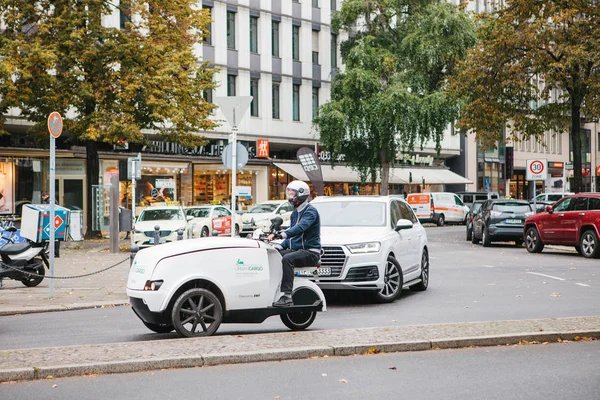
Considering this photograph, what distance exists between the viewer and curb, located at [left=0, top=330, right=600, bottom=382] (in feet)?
25.3

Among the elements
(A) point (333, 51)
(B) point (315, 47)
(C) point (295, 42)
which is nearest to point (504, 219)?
(C) point (295, 42)

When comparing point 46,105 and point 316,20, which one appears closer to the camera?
point 46,105

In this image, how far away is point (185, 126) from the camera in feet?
108

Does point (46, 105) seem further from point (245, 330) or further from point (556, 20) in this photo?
point (245, 330)

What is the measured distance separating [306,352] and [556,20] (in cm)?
2382

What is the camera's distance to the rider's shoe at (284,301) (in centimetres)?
981

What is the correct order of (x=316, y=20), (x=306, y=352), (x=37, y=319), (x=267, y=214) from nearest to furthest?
(x=306, y=352) → (x=37, y=319) → (x=267, y=214) → (x=316, y=20)

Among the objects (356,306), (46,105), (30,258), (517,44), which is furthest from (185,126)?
(356,306)

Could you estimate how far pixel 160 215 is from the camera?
2961cm

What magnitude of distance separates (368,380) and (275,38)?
46014 millimetres

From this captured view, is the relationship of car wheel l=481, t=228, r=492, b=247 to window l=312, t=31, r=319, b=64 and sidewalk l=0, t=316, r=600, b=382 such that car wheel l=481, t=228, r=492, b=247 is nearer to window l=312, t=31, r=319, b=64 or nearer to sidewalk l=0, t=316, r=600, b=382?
sidewalk l=0, t=316, r=600, b=382

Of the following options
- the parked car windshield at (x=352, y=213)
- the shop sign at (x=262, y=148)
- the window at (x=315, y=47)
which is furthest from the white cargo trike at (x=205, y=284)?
the window at (x=315, y=47)

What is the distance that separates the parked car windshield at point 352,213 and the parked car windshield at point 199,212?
20508 mm

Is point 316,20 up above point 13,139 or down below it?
above
